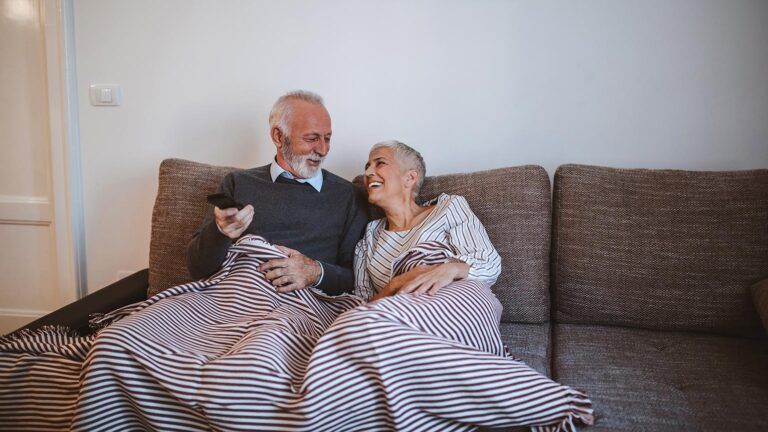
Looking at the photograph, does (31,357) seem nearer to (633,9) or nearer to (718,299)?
(718,299)

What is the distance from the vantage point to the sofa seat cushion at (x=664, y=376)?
120 cm

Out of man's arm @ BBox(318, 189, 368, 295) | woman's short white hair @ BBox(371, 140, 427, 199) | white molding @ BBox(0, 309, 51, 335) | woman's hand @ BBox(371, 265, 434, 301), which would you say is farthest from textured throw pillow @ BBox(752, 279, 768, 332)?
white molding @ BBox(0, 309, 51, 335)

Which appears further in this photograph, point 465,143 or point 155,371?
point 465,143

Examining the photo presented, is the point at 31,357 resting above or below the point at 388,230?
below

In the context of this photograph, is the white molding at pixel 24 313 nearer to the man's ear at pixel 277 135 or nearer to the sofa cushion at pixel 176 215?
the sofa cushion at pixel 176 215

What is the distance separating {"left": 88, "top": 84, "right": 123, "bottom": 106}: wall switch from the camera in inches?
92.4

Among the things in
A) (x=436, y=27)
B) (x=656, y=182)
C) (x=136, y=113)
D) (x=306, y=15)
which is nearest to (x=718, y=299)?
(x=656, y=182)

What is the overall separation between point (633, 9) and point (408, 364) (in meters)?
1.60

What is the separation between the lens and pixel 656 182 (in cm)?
172

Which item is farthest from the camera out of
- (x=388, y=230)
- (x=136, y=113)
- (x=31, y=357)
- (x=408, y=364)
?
(x=136, y=113)

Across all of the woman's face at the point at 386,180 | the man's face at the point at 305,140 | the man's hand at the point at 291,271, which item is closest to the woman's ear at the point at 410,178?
the woman's face at the point at 386,180

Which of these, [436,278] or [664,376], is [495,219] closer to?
[436,278]

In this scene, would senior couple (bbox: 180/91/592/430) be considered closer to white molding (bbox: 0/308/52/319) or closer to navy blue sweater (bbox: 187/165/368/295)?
navy blue sweater (bbox: 187/165/368/295)

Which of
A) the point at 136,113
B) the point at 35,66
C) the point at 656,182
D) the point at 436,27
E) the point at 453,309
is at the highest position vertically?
the point at 436,27
